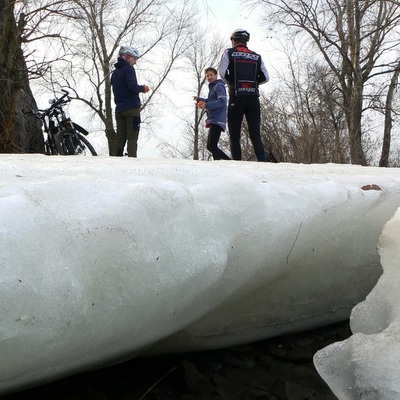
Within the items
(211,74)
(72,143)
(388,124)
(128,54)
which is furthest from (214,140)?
(388,124)

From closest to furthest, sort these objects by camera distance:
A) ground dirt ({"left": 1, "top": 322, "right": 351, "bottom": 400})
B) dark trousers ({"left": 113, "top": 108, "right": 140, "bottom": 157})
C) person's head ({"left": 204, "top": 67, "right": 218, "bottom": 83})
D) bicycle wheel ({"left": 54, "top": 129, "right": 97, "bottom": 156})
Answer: ground dirt ({"left": 1, "top": 322, "right": 351, "bottom": 400})
dark trousers ({"left": 113, "top": 108, "right": 140, "bottom": 157})
person's head ({"left": 204, "top": 67, "right": 218, "bottom": 83})
bicycle wheel ({"left": 54, "top": 129, "right": 97, "bottom": 156})

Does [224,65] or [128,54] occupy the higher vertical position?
[128,54]

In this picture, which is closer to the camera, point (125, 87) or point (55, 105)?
point (125, 87)

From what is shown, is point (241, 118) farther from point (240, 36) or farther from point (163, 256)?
point (163, 256)

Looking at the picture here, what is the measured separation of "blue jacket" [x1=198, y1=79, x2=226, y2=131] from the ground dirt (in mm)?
4411

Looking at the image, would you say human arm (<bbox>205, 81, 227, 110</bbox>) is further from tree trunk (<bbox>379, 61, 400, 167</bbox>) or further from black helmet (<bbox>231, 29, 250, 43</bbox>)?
tree trunk (<bbox>379, 61, 400, 167</bbox>)

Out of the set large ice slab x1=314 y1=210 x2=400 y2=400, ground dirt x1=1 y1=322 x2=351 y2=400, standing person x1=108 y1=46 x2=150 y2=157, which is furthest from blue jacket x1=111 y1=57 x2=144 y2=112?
large ice slab x1=314 y1=210 x2=400 y2=400

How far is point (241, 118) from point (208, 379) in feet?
12.6

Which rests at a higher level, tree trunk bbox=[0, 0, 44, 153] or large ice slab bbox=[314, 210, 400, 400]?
tree trunk bbox=[0, 0, 44, 153]

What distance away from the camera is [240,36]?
4.54m

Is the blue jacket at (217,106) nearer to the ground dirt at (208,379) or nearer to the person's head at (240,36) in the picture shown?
the person's head at (240,36)

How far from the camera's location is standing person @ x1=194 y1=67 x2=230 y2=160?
5453mm

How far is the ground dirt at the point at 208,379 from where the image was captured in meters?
1.01

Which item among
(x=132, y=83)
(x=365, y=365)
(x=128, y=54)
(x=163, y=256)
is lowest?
(x=365, y=365)
